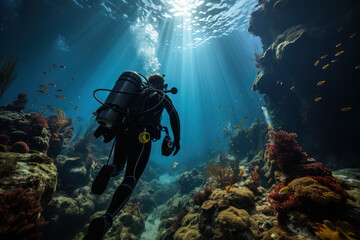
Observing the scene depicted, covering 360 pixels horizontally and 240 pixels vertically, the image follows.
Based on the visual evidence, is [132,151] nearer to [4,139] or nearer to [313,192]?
[313,192]

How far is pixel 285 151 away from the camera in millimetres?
5133

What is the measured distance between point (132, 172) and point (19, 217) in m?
1.79

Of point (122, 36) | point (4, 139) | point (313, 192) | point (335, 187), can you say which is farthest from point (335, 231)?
point (122, 36)

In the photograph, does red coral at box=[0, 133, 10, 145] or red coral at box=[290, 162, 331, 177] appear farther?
red coral at box=[0, 133, 10, 145]

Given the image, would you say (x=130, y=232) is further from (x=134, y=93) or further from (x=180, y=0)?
(x=180, y=0)

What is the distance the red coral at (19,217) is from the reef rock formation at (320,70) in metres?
13.5

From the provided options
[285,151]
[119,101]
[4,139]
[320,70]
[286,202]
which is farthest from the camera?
[320,70]

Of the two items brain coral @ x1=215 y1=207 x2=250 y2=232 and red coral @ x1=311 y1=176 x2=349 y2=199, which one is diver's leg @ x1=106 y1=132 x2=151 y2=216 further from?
red coral @ x1=311 y1=176 x2=349 y2=199

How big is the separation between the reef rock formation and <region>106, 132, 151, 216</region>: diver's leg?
461 inches

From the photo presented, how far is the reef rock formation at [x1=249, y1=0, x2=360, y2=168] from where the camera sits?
8.96m

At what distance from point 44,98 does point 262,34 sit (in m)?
79.7

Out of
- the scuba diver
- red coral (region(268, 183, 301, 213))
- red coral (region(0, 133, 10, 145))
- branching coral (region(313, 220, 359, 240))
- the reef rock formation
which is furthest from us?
the reef rock formation

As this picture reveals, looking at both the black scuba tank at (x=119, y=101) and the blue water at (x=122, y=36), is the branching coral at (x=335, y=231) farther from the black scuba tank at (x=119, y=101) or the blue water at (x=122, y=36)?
the blue water at (x=122, y=36)

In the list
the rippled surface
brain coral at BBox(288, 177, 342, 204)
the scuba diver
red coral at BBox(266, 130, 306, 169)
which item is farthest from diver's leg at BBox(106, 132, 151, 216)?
the rippled surface
